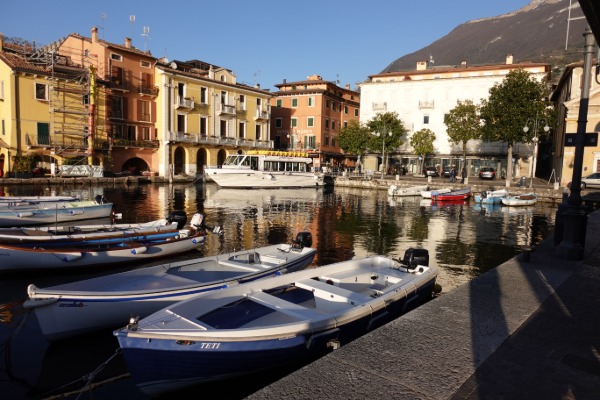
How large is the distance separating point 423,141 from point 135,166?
36439 mm

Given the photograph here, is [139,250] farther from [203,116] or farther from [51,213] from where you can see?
[203,116]

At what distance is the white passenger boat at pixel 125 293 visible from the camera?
7.20 m

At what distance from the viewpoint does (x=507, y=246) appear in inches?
714

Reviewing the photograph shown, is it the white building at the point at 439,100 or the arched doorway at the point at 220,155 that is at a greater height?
the white building at the point at 439,100

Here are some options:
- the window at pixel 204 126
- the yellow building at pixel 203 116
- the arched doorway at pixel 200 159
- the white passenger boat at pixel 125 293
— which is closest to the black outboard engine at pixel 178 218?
the white passenger boat at pixel 125 293

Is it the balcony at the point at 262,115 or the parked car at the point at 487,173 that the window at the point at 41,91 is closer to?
the balcony at the point at 262,115

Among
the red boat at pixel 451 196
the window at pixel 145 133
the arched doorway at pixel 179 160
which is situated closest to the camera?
the red boat at pixel 451 196

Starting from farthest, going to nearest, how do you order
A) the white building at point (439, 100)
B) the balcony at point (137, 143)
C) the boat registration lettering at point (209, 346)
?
the white building at point (439, 100) < the balcony at point (137, 143) < the boat registration lettering at point (209, 346)

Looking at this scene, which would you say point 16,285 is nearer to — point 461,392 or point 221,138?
point 461,392

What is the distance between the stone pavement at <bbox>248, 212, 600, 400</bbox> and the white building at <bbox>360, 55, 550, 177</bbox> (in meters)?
52.9

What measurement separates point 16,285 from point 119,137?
38.7 metres

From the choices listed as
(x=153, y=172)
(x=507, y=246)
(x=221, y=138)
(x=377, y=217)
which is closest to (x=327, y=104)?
(x=221, y=138)

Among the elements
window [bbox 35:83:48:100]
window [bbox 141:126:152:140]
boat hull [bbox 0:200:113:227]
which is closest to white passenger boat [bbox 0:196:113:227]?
boat hull [bbox 0:200:113:227]

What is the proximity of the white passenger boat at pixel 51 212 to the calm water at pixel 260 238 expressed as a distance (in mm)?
1558
